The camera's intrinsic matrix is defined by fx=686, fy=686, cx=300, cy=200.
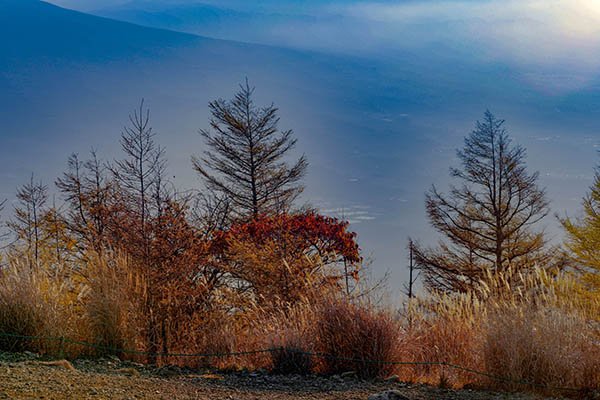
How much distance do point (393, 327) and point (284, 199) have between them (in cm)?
2099

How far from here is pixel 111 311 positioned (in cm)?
809

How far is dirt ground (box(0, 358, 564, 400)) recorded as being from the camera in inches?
227

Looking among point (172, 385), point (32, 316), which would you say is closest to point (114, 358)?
point (32, 316)

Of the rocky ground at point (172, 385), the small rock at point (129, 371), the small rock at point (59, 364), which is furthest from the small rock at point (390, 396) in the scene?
the small rock at point (59, 364)

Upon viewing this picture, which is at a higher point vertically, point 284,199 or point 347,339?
→ point 284,199

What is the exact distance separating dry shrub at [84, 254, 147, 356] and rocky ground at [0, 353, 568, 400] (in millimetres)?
777

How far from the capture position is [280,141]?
2923cm

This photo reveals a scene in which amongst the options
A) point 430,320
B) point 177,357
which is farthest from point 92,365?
point 430,320

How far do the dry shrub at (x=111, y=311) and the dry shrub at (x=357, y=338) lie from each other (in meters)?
2.41

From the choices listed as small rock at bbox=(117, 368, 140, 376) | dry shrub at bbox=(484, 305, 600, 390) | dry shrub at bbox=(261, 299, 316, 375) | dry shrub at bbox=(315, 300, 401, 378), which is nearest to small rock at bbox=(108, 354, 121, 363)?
small rock at bbox=(117, 368, 140, 376)

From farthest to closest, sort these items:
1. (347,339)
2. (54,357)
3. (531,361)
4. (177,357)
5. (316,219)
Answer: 1. (316,219)
2. (177,357)
3. (54,357)
4. (347,339)
5. (531,361)

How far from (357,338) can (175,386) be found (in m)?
1.91

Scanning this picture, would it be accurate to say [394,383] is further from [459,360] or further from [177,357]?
[177,357]

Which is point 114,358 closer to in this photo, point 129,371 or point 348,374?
point 129,371
